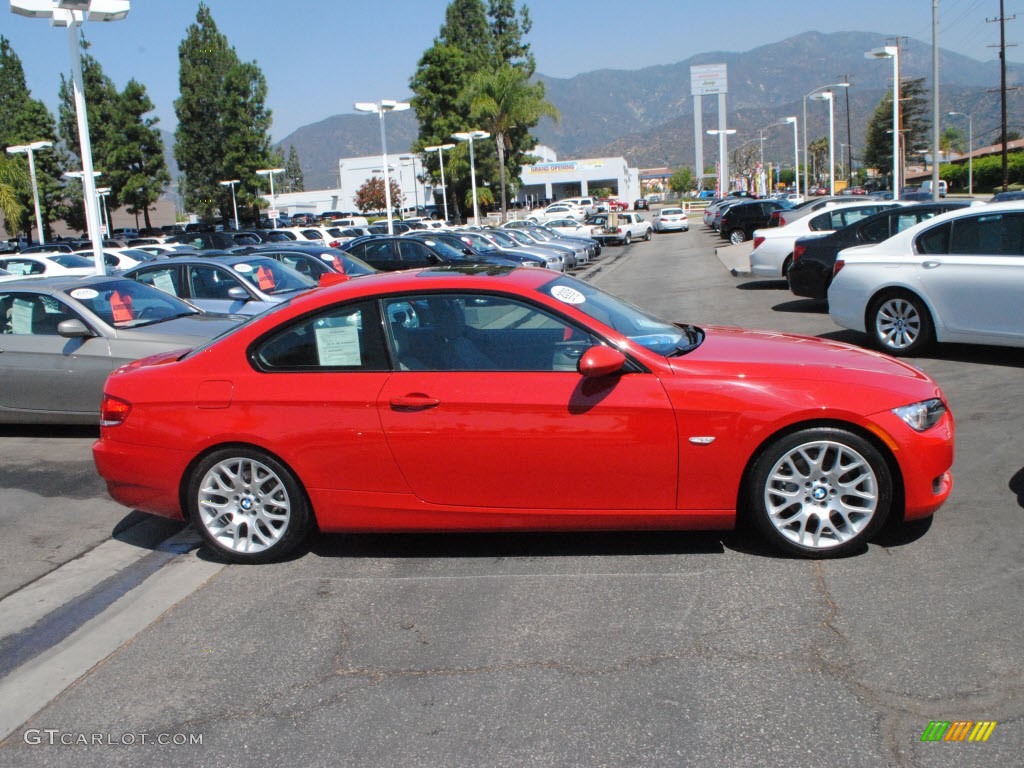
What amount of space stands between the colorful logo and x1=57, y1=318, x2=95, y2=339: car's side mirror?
24.2 ft

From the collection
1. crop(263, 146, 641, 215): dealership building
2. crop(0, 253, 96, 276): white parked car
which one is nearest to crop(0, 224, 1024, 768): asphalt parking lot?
crop(0, 253, 96, 276): white parked car

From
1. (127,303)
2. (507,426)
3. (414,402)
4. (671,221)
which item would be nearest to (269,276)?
(127,303)

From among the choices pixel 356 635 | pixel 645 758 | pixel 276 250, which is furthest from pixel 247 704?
pixel 276 250

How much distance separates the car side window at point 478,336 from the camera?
4.92m

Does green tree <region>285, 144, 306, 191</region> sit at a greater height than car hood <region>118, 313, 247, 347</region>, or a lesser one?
greater

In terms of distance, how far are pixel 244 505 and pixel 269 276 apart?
867cm

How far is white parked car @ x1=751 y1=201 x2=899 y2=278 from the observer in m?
18.1

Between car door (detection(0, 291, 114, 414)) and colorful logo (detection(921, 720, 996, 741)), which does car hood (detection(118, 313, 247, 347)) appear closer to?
car door (detection(0, 291, 114, 414))

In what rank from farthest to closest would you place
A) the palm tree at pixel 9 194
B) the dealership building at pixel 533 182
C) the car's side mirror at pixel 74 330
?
the dealership building at pixel 533 182
the palm tree at pixel 9 194
the car's side mirror at pixel 74 330

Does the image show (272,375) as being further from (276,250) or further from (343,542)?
(276,250)

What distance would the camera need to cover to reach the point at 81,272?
2341cm

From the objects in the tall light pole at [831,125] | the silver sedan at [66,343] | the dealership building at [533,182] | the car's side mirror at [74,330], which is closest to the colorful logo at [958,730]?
the silver sedan at [66,343]

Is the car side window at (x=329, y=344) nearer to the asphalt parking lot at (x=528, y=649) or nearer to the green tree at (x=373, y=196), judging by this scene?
the asphalt parking lot at (x=528, y=649)

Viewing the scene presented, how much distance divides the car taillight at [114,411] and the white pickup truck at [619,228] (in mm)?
39677
